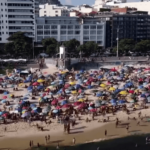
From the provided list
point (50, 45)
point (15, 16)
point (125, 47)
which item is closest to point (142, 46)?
point (125, 47)

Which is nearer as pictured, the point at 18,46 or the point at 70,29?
the point at 18,46

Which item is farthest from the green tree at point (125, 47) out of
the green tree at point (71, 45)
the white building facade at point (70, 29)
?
the green tree at point (71, 45)

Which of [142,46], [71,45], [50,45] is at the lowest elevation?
[142,46]

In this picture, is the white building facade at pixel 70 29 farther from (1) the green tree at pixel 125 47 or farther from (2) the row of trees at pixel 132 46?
(2) the row of trees at pixel 132 46

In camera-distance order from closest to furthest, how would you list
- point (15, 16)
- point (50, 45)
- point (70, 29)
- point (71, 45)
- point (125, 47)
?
point (50, 45)
point (71, 45)
point (125, 47)
point (15, 16)
point (70, 29)

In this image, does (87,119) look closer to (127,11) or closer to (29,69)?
(29,69)

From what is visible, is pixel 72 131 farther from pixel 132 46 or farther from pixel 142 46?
pixel 142 46
